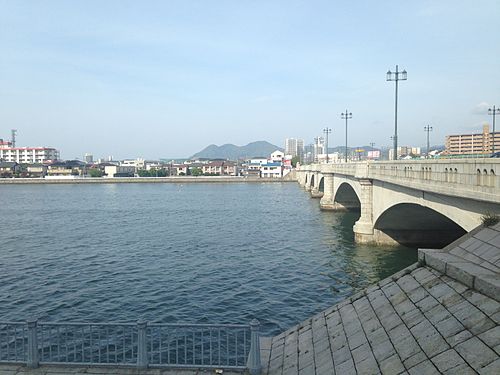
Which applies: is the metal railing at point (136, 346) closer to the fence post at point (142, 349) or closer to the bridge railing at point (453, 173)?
the fence post at point (142, 349)

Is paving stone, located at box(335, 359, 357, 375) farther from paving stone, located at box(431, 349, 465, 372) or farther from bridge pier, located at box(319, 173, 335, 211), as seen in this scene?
bridge pier, located at box(319, 173, 335, 211)

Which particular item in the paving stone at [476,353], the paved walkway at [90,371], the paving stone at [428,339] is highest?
the paving stone at [476,353]

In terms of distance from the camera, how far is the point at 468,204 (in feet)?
55.6

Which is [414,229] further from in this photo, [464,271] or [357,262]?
[464,271]

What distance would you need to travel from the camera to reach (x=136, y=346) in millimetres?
16562

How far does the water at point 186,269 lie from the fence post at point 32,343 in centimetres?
958

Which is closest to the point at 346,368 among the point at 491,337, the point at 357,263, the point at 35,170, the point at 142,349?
the point at 491,337

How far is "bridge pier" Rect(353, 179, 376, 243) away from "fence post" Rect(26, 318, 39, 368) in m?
29.5

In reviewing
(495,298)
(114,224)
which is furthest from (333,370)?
(114,224)

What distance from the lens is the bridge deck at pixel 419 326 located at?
8.23 metres

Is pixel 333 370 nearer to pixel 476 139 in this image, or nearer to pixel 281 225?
pixel 281 225

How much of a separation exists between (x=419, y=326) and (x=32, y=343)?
9143 mm

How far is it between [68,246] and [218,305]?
22.0 m

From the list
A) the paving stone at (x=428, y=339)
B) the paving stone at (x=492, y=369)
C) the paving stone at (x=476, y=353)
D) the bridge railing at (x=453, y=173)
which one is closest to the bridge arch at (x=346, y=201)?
the bridge railing at (x=453, y=173)
